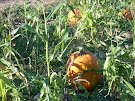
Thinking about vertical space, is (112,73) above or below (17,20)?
below

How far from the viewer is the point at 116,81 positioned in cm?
205

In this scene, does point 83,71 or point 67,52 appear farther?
point 67,52

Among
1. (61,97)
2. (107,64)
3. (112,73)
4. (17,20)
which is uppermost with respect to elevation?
(17,20)

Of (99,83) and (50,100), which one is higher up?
(50,100)

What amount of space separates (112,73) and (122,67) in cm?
13

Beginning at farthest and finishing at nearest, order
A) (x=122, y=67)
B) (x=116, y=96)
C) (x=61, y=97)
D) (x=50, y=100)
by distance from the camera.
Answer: (x=116, y=96) → (x=122, y=67) → (x=61, y=97) → (x=50, y=100)

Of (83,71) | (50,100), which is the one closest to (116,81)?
(83,71)

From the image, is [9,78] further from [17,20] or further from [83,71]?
[17,20]

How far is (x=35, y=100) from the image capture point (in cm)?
208

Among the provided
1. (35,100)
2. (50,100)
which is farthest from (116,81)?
(35,100)

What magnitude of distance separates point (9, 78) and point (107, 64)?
106 centimetres

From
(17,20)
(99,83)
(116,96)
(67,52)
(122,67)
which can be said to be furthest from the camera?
(17,20)

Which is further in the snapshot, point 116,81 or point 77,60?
point 77,60

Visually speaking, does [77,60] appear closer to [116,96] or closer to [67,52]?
[116,96]
